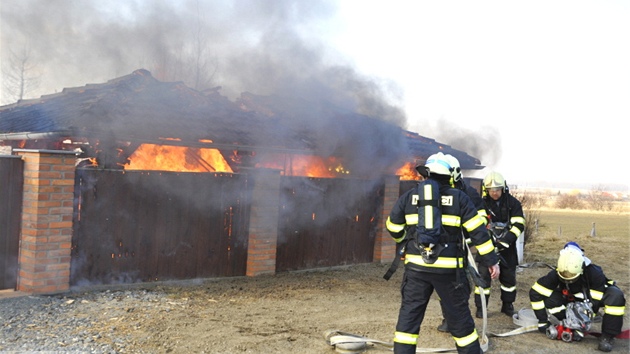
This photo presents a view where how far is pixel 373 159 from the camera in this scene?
35.7 feet

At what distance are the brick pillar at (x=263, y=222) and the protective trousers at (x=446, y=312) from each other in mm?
4321

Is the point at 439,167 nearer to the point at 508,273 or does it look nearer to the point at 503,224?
the point at 503,224

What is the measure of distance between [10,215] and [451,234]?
17.6 ft

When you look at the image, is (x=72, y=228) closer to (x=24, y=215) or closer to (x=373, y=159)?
(x=24, y=215)

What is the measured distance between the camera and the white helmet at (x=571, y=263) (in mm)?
5426

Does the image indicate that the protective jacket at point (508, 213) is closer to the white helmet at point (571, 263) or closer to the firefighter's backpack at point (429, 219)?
the white helmet at point (571, 263)

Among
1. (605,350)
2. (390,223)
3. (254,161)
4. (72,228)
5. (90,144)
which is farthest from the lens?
(254,161)

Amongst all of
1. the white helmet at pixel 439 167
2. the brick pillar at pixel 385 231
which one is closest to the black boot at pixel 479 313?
the white helmet at pixel 439 167

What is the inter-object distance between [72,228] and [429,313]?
16.0ft

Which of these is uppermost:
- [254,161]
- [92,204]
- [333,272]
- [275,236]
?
[254,161]

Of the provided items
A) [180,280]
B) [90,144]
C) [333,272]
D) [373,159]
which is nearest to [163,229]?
[180,280]

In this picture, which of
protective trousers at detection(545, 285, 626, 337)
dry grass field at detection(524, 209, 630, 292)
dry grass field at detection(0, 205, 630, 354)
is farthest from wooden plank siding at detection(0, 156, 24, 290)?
dry grass field at detection(524, 209, 630, 292)

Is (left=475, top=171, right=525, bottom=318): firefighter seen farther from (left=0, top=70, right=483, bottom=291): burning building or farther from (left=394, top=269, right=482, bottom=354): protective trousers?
(left=0, top=70, right=483, bottom=291): burning building

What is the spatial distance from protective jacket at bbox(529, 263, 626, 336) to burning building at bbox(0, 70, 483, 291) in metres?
4.35
